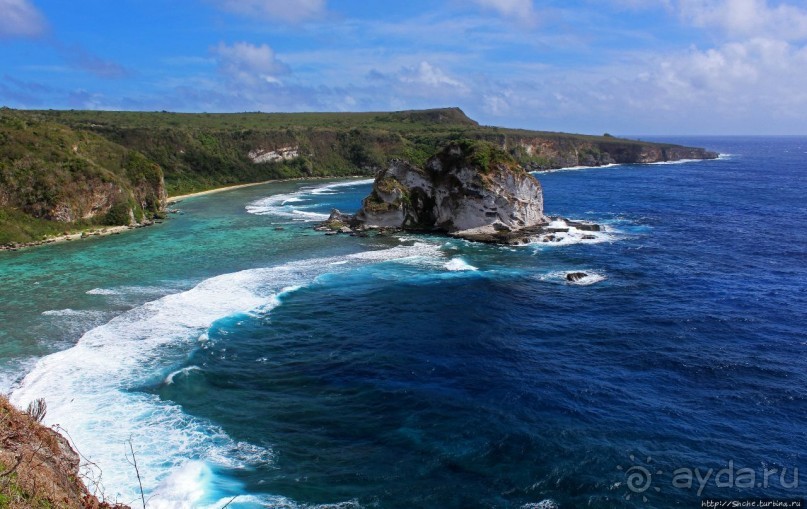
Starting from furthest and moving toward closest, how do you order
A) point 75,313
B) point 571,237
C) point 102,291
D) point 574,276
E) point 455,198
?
point 455,198
point 571,237
point 574,276
point 102,291
point 75,313

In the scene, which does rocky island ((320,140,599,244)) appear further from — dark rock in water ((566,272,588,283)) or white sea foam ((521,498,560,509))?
white sea foam ((521,498,560,509))

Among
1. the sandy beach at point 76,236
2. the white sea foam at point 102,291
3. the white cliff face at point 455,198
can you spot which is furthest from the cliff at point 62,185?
the white cliff face at point 455,198

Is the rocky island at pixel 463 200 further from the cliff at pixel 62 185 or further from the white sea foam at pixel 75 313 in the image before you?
the white sea foam at pixel 75 313

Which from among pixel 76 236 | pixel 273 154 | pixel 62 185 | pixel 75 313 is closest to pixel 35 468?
pixel 75 313

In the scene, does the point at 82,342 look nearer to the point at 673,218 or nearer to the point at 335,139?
the point at 673,218

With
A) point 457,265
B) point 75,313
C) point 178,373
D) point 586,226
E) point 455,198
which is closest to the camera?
point 178,373

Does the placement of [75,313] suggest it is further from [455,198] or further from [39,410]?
[455,198]
